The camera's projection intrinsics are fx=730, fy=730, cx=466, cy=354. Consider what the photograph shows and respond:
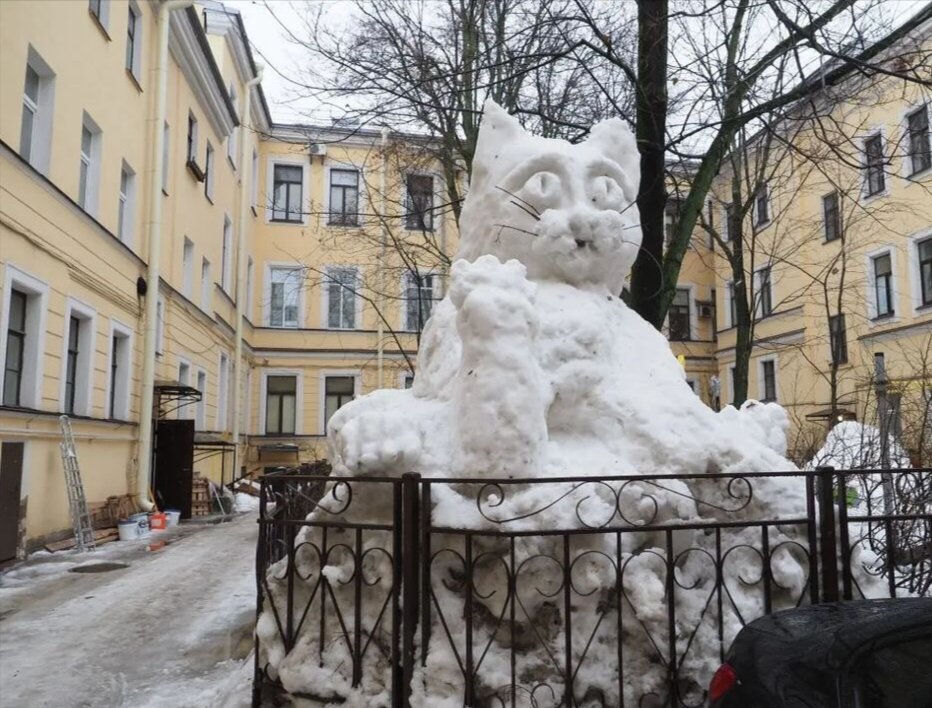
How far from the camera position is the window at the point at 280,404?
2245 centimetres

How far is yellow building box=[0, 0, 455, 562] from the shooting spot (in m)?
8.53

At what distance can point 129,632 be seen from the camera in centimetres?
524

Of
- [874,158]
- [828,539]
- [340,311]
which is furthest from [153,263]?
[828,539]

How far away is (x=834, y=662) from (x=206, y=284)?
1674 cm

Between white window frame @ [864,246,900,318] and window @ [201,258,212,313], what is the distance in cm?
1519

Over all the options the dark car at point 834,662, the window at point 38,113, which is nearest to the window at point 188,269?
the window at point 38,113

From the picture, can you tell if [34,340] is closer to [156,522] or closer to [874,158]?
[156,522]

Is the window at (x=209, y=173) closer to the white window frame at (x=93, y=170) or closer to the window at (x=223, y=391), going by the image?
the window at (x=223, y=391)

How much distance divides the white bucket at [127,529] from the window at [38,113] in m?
4.91

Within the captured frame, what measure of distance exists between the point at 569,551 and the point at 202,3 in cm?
1892

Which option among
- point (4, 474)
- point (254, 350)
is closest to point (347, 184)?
point (254, 350)

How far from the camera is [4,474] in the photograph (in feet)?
25.9

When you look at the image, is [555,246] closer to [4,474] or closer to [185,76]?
[4,474]

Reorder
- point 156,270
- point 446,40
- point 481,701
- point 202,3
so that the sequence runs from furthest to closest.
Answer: point 202,3 < point 156,270 < point 446,40 < point 481,701
